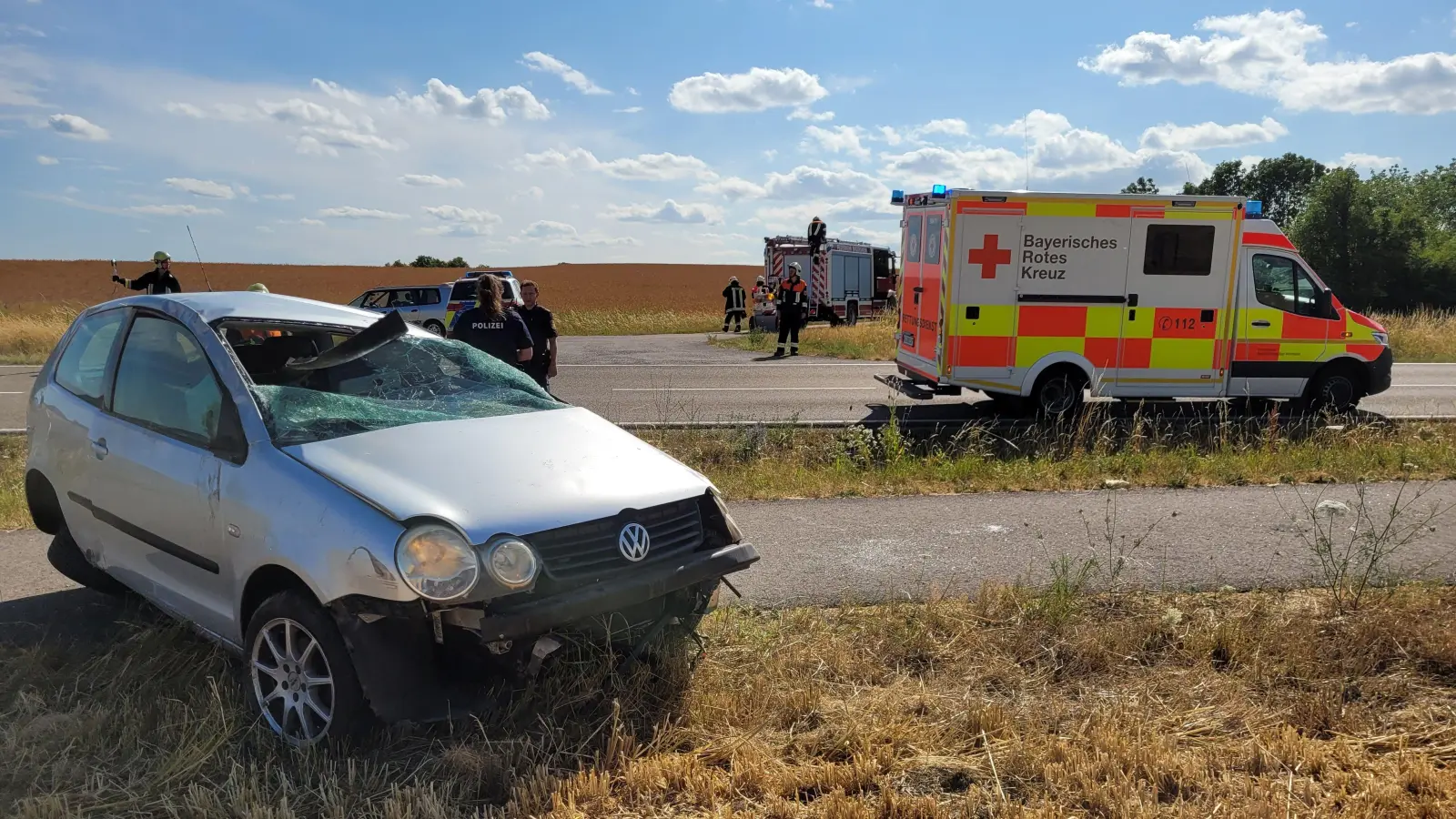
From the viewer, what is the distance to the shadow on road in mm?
4293

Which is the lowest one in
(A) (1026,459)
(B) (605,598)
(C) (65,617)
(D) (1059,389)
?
(C) (65,617)

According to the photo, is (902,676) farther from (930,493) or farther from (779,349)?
(779,349)

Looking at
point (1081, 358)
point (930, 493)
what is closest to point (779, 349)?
point (1081, 358)

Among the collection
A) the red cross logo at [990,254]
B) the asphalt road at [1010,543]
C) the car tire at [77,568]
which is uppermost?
the red cross logo at [990,254]

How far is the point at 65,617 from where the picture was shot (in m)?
4.57

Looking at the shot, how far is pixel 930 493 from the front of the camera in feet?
23.5

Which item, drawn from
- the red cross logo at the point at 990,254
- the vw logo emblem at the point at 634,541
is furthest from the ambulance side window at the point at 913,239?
the vw logo emblem at the point at 634,541

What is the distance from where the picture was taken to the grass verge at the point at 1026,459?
290 inches

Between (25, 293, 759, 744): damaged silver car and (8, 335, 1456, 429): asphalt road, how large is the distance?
19.7 feet

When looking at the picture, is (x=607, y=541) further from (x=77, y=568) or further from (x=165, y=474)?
(x=77, y=568)

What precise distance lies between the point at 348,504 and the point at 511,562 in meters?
0.56

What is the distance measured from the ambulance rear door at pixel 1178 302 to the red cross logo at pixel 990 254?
1.37 metres

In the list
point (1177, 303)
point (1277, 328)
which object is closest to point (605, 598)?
point (1177, 303)

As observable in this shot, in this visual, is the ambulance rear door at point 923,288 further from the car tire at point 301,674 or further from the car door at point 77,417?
the car tire at point 301,674
